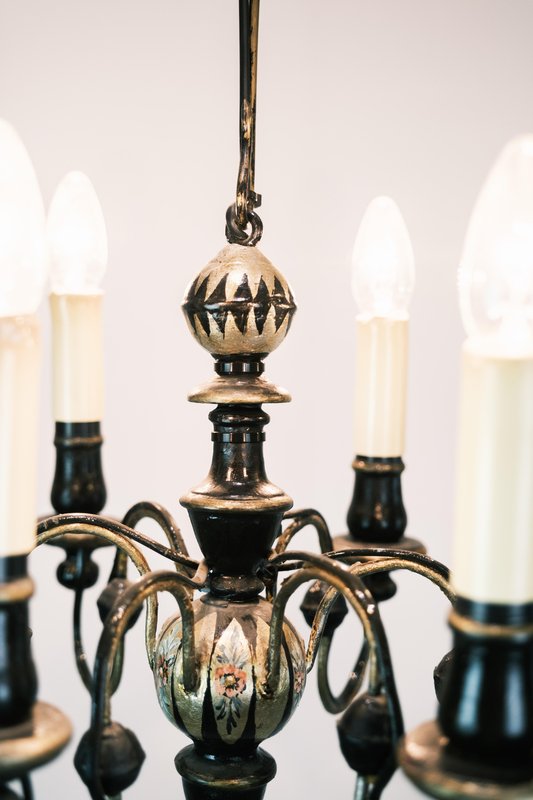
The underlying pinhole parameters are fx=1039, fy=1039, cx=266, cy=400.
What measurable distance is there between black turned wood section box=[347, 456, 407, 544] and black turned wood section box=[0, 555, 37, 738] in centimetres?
37

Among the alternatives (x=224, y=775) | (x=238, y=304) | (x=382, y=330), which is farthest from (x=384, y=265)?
(x=224, y=775)

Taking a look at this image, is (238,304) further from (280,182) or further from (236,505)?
(280,182)

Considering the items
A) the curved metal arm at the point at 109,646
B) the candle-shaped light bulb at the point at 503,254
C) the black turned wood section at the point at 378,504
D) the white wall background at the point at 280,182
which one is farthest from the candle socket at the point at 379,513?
the white wall background at the point at 280,182

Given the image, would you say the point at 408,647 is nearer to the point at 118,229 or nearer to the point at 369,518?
the point at 118,229

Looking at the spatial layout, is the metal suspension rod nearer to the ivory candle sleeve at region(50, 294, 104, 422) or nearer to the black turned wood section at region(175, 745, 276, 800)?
the ivory candle sleeve at region(50, 294, 104, 422)

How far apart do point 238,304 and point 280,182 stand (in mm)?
924

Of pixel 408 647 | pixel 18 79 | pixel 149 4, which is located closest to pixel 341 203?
pixel 149 4

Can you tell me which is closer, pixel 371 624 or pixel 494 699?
pixel 494 699

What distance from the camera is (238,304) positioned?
25.6 inches

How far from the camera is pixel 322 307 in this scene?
1561mm

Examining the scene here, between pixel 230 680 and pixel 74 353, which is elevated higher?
pixel 74 353

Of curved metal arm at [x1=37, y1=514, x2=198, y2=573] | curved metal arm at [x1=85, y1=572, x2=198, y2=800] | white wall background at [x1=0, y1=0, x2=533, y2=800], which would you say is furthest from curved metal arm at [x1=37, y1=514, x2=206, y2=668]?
white wall background at [x1=0, y1=0, x2=533, y2=800]

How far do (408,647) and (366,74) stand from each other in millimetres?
878

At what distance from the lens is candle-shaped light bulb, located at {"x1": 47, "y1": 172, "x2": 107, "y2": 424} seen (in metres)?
0.74
